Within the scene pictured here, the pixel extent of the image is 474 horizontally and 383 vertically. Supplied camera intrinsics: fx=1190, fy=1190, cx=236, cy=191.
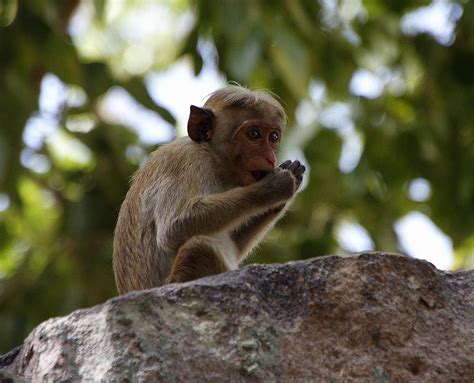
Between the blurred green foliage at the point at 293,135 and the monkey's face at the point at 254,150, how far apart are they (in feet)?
13.7

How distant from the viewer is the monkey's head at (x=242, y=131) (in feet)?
27.5

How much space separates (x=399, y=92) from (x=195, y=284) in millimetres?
11290

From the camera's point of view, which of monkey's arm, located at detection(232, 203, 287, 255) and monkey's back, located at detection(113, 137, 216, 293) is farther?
monkey's arm, located at detection(232, 203, 287, 255)

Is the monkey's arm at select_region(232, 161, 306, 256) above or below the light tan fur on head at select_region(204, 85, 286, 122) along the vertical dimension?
below

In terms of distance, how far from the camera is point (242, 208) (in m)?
8.05

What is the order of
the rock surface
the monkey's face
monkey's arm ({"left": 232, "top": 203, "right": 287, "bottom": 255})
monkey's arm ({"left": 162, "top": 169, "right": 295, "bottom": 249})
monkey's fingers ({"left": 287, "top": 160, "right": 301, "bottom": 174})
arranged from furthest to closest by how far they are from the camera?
monkey's arm ({"left": 232, "top": 203, "right": 287, "bottom": 255}), the monkey's face, monkey's fingers ({"left": 287, "top": 160, "right": 301, "bottom": 174}), monkey's arm ({"left": 162, "top": 169, "right": 295, "bottom": 249}), the rock surface

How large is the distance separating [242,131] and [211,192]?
19.3 inches

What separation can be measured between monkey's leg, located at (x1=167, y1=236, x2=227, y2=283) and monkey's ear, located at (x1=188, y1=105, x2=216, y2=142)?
1363mm

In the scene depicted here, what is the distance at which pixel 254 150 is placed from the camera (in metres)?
8.37

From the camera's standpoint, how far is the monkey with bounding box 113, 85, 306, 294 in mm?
7996

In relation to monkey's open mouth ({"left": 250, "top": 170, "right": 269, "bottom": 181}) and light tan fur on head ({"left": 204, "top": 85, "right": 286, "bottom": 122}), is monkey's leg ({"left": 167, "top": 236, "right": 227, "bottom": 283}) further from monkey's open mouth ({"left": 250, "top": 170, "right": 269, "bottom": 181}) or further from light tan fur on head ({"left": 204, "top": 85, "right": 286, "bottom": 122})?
light tan fur on head ({"left": 204, "top": 85, "right": 286, "bottom": 122})

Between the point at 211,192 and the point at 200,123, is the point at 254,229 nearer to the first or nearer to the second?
the point at 211,192

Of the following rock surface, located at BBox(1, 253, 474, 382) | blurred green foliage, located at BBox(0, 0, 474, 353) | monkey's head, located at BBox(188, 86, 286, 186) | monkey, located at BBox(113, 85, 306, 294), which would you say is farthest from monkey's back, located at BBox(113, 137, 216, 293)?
blurred green foliage, located at BBox(0, 0, 474, 353)

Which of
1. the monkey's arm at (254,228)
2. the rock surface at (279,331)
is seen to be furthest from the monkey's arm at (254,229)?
the rock surface at (279,331)
